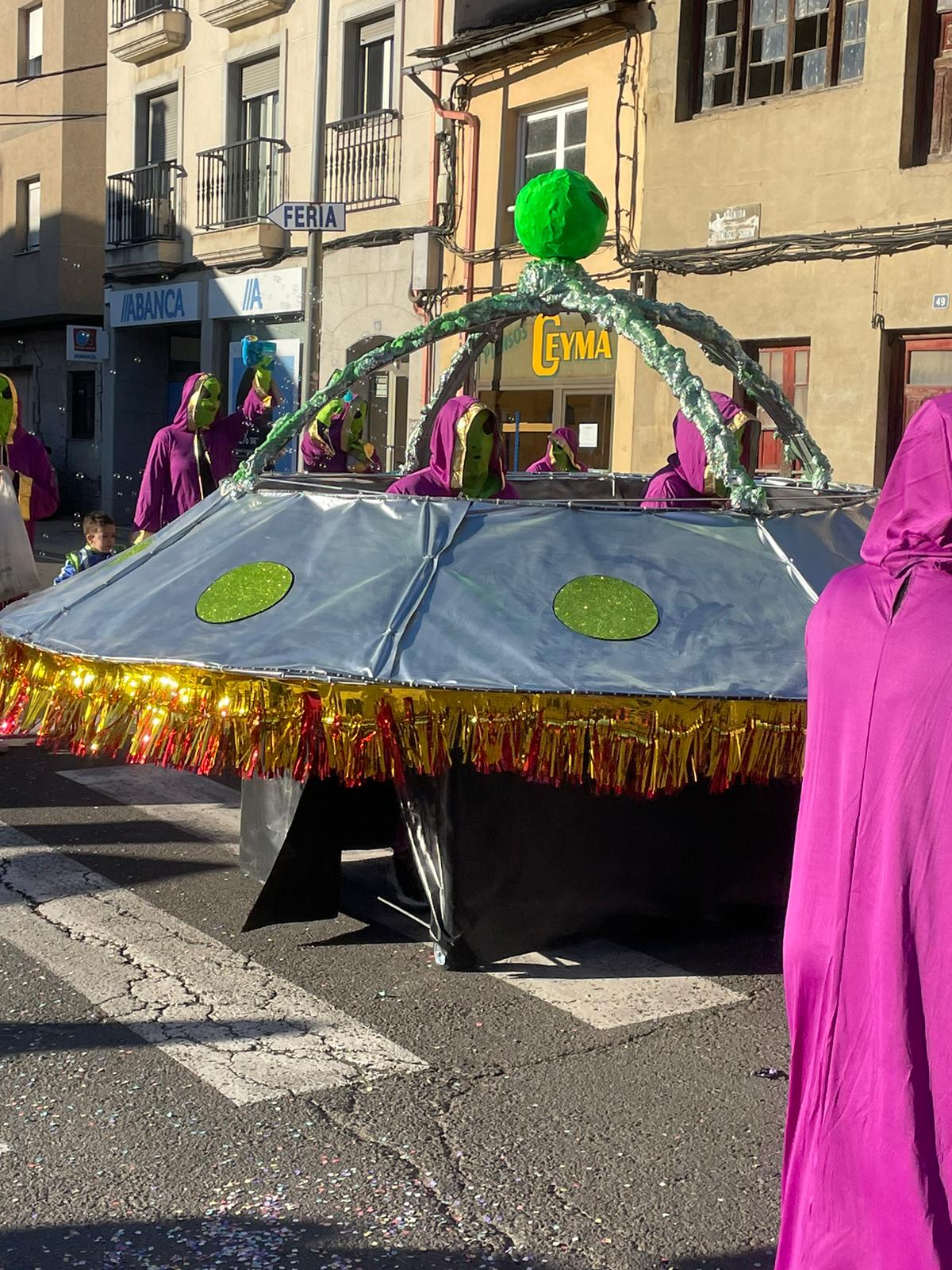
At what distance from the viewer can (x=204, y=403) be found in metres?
8.91

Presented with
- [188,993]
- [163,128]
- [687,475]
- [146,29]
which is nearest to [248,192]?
[163,128]

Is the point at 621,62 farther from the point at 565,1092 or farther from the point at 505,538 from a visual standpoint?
the point at 565,1092

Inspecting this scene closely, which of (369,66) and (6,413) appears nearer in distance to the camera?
(6,413)

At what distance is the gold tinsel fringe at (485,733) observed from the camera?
13.6ft

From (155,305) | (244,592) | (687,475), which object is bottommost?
(244,592)

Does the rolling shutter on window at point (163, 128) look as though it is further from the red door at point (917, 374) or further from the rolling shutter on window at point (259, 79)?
the red door at point (917, 374)

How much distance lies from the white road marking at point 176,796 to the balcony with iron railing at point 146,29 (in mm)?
18777

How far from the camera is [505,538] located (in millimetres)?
4754

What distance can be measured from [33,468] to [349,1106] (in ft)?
19.6

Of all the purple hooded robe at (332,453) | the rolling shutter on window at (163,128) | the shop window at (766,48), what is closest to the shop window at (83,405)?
the rolling shutter on window at (163,128)

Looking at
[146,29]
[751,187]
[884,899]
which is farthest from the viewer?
[146,29]

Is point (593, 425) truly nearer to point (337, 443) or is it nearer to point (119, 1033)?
point (337, 443)

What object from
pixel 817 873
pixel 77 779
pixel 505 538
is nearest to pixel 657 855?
pixel 505 538

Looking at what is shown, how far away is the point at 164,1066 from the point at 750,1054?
1593 mm
